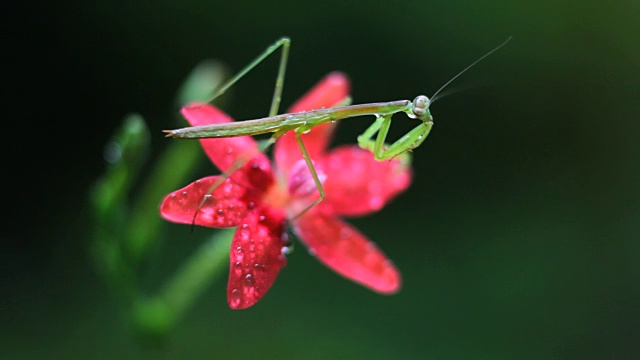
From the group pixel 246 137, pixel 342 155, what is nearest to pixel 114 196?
pixel 246 137

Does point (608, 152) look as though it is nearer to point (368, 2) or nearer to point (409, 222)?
point (409, 222)

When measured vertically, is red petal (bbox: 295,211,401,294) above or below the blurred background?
above

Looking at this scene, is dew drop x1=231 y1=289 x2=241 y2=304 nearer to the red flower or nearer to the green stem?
the red flower

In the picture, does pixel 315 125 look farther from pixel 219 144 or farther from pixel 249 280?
pixel 249 280

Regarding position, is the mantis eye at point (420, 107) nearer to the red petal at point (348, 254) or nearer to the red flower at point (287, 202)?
the red flower at point (287, 202)

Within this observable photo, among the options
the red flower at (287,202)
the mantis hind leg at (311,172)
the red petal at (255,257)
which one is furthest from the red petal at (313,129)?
the red petal at (255,257)

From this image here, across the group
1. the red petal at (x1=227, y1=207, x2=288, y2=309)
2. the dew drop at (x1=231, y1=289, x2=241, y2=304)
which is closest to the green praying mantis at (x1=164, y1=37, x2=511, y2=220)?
the red petal at (x1=227, y1=207, x2=288, y2=309)

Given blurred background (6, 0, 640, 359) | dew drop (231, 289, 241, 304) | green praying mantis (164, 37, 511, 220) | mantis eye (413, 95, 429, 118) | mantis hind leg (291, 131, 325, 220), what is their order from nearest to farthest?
dew drop (231, 289, 241, 304) < green praying mantis (164, 37, 511, 220) < mantis hind leg (291, 131, 325, 220) < mantis eye (413, 95, 429, 118) < blurred background (6, 0, 640, 359)
